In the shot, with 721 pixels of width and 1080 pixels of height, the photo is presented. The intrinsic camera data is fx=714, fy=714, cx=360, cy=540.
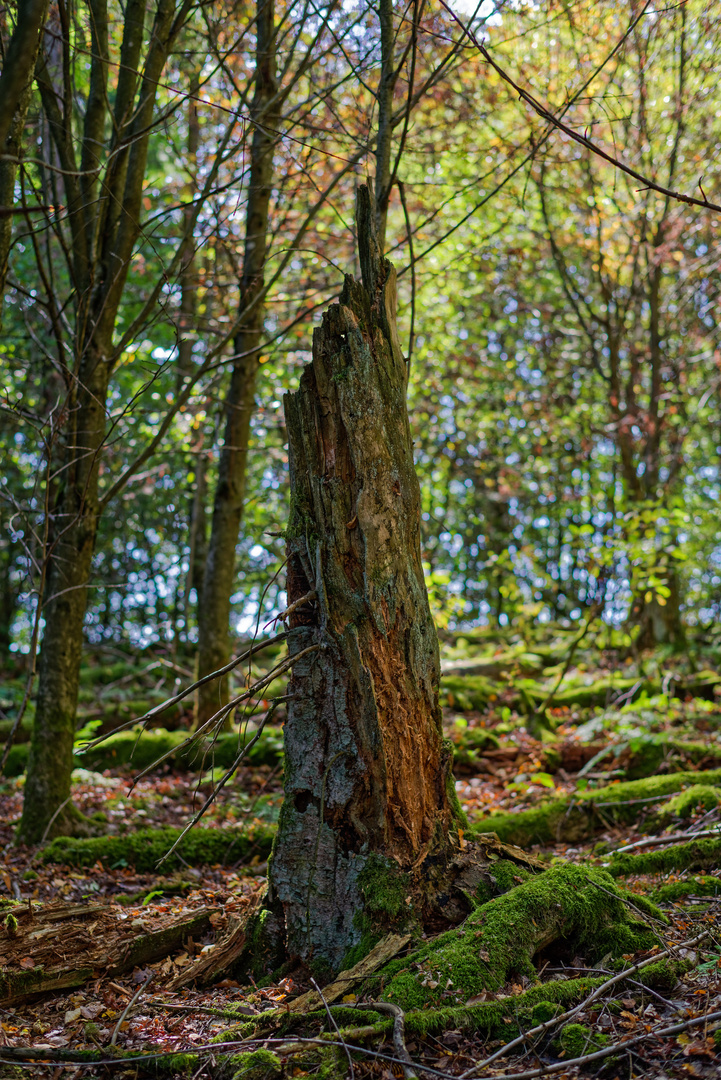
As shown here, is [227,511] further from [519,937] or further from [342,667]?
[519,937]

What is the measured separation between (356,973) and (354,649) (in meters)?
1.34

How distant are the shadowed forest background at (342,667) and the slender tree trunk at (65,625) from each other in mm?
30

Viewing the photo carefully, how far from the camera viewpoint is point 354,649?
3352mm

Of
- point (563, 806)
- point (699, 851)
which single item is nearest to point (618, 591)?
point (563, 806)

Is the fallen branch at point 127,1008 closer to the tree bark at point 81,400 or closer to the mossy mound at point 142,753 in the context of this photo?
the tree bark at point 81,400

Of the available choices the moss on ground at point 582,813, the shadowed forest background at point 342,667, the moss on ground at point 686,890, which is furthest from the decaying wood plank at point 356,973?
the moss on ground at point 582,813

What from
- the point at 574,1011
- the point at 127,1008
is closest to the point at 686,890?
the point at 574,1011

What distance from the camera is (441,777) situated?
358 cm

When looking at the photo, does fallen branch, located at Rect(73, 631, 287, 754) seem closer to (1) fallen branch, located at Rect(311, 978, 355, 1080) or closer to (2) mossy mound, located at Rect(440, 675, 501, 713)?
(1) fallen branch, located at Rect(311, 978, 355, 1080)

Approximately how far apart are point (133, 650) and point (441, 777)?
39.8 feet

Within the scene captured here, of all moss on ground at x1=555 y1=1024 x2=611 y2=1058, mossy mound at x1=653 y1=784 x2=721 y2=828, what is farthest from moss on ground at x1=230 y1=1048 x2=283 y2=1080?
mossy mound at x1=653 y1=784 x2=721 y2=828

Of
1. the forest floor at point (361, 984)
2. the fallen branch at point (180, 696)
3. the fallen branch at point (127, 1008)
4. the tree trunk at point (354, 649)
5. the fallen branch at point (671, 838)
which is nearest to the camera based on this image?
the forest floor at point (361, 984)

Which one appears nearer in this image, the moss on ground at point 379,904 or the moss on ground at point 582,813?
the moss on ground at point 379,904

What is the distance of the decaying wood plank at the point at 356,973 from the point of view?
2.85 meters
